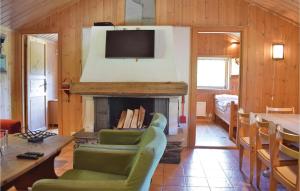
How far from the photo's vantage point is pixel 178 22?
5152 mm

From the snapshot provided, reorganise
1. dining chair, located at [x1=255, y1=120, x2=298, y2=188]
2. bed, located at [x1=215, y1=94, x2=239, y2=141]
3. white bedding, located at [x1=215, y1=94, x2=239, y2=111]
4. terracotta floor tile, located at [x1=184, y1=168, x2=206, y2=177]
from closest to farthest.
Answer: dining chair, located at [x1=255, y1=120, x2=298, y2=188] → terracotta floor tile, located at [x1=184, y1=168, x2=206, y2=177] → bed, located at [x1=215, y1=94, x2=239, y2=141] → white bedding, located at [x1=215, y1=94, x2=239, y2=111]

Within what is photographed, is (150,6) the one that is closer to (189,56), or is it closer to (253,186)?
(189,56)

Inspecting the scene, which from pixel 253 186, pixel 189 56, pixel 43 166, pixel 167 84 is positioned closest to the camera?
pixel 43 166

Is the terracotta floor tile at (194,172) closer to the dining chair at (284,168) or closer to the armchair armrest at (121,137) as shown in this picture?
the armchair armrest at (121,137)

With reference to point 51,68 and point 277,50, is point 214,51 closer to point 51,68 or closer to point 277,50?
point 277,50

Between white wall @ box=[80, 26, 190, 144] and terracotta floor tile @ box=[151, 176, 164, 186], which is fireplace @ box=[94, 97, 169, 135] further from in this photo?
terracotta floor tile @ box=[151, 176, 164, 186]

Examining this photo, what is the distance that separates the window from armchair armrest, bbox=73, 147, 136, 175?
20.8 feet

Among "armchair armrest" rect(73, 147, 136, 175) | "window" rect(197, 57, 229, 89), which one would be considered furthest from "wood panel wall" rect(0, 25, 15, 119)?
"window" rect(197, 57, 229, 89)

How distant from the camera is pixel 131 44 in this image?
473 cm

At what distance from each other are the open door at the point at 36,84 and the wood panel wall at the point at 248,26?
1.09 m

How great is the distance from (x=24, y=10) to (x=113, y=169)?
3538 millimetres

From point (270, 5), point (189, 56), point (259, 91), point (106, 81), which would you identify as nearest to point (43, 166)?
point (106, 81)

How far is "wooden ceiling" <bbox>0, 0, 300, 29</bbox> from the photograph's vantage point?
454 centimetres

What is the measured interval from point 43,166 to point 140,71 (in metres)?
2.21
